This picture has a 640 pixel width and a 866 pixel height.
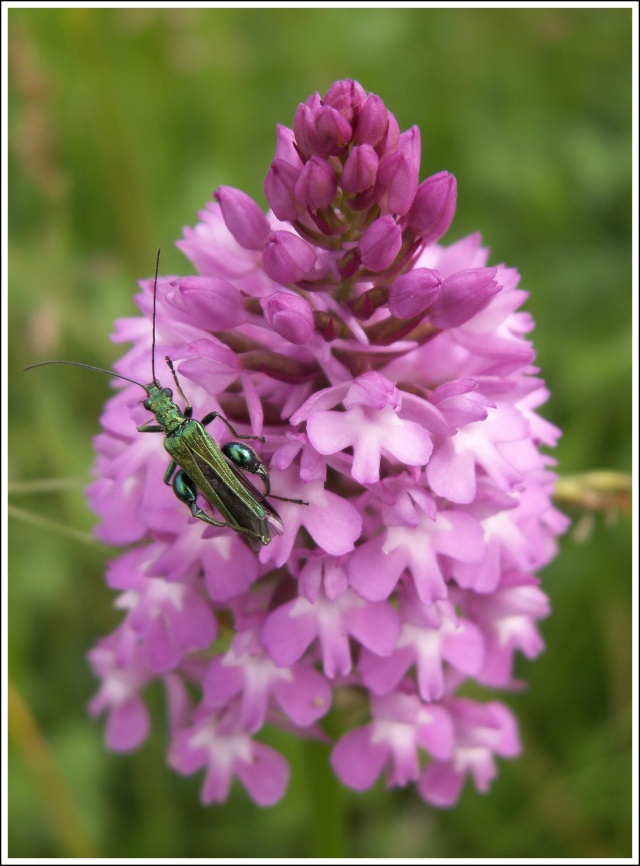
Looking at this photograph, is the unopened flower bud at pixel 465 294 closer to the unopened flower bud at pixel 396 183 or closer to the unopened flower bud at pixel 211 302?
the unopened flower bud at pixel 396 183

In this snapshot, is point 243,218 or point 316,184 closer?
point 316,184

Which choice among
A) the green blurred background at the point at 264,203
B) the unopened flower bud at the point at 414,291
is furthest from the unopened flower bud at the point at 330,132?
the green blurred background at the point at 264,203

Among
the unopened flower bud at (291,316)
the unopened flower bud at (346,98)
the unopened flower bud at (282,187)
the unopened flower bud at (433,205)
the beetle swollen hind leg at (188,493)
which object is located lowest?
the beetle swollen hind leg at (188,493)

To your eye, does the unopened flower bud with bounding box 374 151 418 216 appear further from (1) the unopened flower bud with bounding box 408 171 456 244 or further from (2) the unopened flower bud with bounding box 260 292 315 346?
(2) the unopened flower bud with bounding box 260 292 315 346

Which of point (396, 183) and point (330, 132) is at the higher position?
point (330, 132)

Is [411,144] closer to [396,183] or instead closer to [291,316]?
[396,183]

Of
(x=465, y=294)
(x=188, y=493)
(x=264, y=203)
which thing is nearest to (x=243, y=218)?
(x=465, y=294)

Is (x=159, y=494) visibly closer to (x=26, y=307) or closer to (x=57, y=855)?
(x=57, y=855)

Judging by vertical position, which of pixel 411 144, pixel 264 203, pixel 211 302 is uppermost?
pixel 264 203
